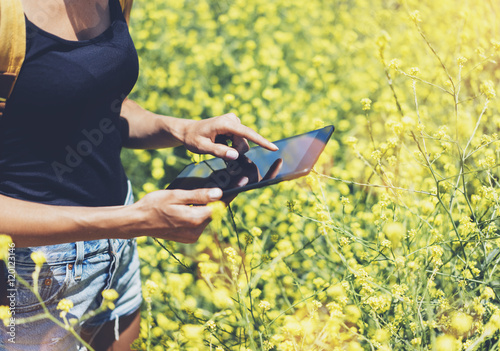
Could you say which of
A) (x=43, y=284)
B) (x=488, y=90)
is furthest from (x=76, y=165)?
(x=488, y=90)

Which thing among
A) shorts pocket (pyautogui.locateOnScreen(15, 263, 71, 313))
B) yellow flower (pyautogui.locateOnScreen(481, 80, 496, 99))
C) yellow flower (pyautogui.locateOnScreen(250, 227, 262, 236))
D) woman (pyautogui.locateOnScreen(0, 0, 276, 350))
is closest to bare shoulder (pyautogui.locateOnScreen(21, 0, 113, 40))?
woman (pyautogui.locateOnScreen(0, 0, 276, 350))

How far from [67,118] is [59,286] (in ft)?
1.20

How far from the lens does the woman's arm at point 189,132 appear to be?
3.13 ft

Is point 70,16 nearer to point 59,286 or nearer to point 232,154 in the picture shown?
point 232,154

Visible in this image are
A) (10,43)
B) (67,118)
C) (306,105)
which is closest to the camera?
(10,43)

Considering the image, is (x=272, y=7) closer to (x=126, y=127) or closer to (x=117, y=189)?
(x=126, y=127)

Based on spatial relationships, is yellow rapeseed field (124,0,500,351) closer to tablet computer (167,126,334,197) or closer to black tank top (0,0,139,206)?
tablet computer (167,126,334,197)

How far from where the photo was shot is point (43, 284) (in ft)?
2.87

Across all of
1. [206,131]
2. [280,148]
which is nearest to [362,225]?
[280,148]

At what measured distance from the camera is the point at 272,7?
116 inches

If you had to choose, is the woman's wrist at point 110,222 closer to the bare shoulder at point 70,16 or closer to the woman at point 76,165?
the woman at point 76,165

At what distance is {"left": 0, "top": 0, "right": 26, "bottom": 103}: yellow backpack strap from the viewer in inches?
27.9

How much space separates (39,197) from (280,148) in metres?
0.57

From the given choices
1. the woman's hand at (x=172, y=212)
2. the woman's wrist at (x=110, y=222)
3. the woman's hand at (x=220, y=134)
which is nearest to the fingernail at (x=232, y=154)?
the woman's hand at (x=220, y=134)
